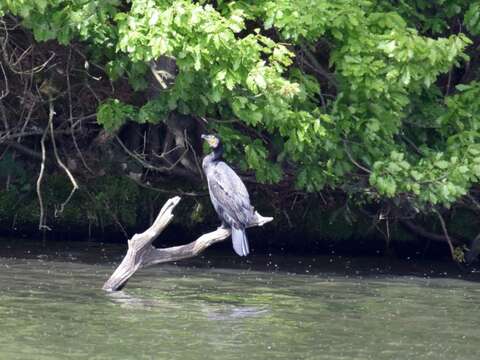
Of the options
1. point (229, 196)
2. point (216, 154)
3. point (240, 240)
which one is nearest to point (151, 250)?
point (240, 240)

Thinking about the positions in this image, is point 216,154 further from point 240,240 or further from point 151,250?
point 151,250

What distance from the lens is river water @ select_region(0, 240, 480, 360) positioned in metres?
9.85

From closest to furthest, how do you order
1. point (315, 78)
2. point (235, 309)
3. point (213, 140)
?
point (235, 309)
point (213, 140)
point (315, 78)

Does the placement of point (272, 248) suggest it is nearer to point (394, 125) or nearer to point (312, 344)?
point (394, 125)

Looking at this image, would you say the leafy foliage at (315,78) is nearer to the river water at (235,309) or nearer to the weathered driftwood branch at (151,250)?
the river water at (235,309)

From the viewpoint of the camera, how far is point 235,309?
11.7 meters

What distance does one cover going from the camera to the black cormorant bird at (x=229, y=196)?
12797mm

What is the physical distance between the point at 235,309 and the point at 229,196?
1.55 metres

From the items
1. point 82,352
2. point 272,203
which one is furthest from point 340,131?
point 82,352

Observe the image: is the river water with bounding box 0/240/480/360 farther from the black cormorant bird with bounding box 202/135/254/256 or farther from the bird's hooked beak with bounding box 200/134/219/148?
the bird's hooked beak with bounding box 200/134/219/148

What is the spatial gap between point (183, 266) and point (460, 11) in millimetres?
4040

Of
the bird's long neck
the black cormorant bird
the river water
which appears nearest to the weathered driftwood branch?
the river water

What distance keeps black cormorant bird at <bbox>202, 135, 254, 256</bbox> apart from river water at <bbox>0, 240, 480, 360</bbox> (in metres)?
0.55

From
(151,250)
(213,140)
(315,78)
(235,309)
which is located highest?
(315,78)
